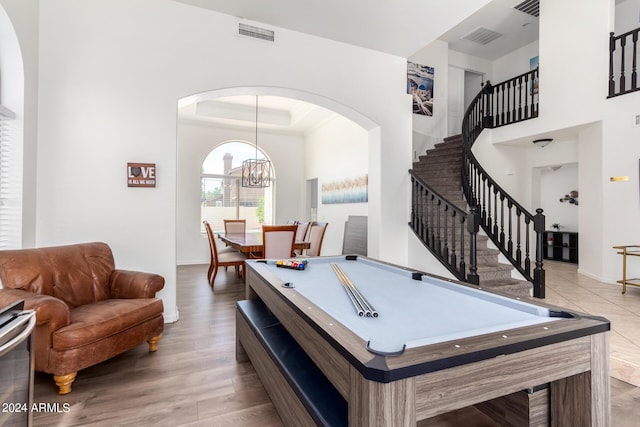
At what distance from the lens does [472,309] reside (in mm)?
1452

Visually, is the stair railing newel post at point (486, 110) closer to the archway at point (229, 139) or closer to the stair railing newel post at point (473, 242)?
the archway at point (229, 139)

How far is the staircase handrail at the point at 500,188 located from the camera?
12.8 ft

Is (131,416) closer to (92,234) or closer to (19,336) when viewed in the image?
(19,336)

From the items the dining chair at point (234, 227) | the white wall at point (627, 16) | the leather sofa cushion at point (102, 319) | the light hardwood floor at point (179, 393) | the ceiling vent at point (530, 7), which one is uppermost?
the ceiling vent at point (530, 7)

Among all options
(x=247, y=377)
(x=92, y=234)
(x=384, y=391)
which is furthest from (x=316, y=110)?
(x=384, y=391)

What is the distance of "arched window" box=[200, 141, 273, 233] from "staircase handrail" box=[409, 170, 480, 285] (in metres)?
4.71

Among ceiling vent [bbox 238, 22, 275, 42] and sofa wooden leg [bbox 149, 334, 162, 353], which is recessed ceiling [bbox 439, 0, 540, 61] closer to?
ceiling vent [bbox 238, 22, 275, 42]

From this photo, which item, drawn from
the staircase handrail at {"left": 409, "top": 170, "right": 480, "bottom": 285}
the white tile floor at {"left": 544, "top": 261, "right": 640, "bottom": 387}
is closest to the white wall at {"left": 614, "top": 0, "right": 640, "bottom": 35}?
the white tile floor at {"left": 544, "top": 261, "right": 640, "bottom": 387}

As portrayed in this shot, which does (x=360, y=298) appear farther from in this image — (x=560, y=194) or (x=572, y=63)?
(x=560, y=194)

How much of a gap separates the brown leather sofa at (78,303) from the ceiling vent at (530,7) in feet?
24.7

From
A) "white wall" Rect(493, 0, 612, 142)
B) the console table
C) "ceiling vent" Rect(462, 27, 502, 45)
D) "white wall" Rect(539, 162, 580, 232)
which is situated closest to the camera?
the console table

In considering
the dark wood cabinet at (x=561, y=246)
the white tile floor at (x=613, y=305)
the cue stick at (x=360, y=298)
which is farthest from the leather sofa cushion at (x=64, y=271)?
the dark wood cabinet at (x=561, y=246)

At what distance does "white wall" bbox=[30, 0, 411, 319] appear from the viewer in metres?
3.04

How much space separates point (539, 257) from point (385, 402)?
390 centimetres
